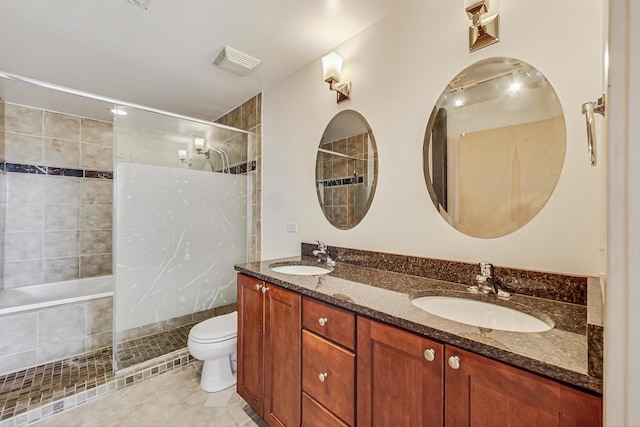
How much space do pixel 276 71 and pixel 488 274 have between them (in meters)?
2.07

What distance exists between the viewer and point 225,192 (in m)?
2.56

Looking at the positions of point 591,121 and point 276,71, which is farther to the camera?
point 276,71

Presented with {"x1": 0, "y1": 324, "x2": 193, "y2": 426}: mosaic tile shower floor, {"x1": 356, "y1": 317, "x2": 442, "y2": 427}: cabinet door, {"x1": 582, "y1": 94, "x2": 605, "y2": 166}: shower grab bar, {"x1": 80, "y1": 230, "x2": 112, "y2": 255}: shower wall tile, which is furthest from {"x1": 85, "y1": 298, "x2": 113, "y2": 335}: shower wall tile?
{"x1": 582, "y1": 94, "x2": 605, "y2": 166}: shower grab bar

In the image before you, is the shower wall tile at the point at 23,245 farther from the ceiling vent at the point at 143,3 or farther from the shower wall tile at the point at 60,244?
the ceiling vent at the point at 143,3

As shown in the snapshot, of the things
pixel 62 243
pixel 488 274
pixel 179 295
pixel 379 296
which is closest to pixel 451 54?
pixel 488 274

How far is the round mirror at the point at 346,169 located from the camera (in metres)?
1.71

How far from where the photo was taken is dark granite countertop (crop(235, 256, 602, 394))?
2.00ft

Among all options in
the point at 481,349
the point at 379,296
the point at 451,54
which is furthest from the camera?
the point at 451,54

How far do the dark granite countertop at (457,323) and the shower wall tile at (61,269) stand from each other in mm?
2659

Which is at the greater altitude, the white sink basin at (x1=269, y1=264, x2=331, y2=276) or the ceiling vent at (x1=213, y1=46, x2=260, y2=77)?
the ceiling vent at (x1=213, y1=46, x2=260, y2=77)

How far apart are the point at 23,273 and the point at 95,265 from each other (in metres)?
0.55

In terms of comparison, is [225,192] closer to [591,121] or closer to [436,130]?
[436,130]

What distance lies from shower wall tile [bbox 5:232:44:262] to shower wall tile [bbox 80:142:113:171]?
2.80 ft

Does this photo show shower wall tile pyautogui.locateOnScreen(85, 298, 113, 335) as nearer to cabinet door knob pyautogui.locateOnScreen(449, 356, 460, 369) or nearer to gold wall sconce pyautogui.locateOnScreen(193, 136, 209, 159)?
gold wall sconce pyautogui.locateOnScreen(193, 136, 209, 159)
